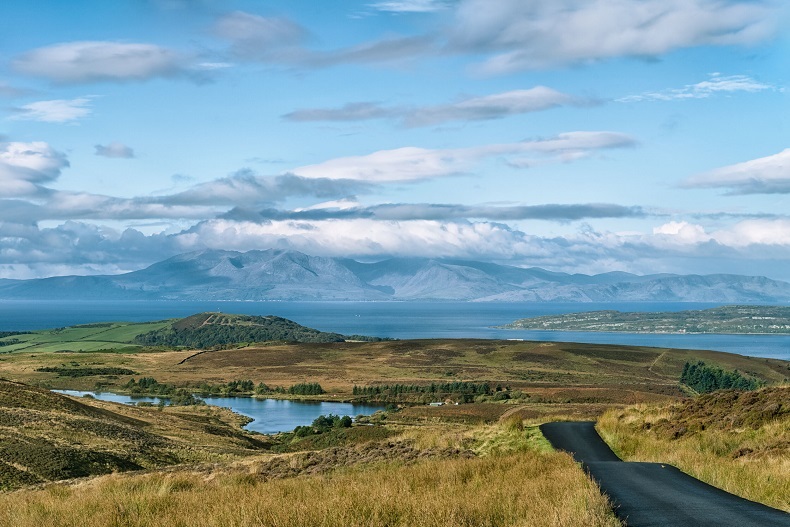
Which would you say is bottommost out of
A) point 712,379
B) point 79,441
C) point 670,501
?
point 712,379

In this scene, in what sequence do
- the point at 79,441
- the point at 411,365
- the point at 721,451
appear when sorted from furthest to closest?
the point at 411,365 < the point at 79,441 < the point at 721,451

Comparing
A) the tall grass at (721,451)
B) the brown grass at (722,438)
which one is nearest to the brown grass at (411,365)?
the brown grass at (722,438)

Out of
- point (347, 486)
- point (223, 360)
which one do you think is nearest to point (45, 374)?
point (223, 360)

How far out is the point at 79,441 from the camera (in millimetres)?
41812

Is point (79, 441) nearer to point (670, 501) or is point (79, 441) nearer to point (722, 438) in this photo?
point (722, 438)

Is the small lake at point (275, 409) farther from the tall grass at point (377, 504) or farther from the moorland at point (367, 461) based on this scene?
the tall grass at point (377, 504)

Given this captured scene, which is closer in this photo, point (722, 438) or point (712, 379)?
point (722, 438)

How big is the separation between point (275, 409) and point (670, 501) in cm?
9380

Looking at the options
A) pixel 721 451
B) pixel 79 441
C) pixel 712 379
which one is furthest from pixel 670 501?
pixel 712 379

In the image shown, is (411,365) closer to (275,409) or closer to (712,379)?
(275,409)

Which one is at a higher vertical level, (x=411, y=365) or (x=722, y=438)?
(x=722, y=438)

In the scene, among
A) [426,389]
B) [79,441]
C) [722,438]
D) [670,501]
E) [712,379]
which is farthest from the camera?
[426,389]

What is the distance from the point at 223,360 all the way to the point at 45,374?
125 ft

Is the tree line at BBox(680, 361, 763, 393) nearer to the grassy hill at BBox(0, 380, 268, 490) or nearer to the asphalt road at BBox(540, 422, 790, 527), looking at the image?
the grassy hill at BBox(0, 380, 268, 490)
